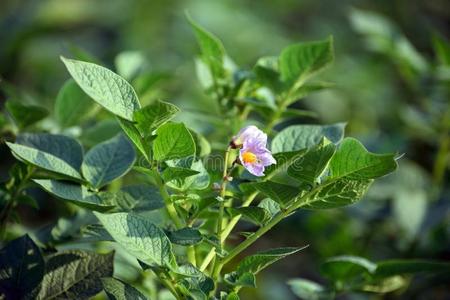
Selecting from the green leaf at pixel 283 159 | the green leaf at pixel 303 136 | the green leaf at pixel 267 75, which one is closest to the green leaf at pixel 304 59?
the green leaf at pixel 267 75

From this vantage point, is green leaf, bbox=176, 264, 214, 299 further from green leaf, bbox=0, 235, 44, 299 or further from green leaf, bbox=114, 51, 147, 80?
Answer: green leaf, bbox=114, 51, 147, 80

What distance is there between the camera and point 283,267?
6.44 ft

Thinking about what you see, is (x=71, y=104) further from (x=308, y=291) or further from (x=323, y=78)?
(x=323, y=78)

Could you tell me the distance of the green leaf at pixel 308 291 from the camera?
2.99ft

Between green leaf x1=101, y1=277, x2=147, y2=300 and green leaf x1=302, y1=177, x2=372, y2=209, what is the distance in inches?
7.5

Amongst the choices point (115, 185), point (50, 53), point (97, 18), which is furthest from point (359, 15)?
point (97, 18)

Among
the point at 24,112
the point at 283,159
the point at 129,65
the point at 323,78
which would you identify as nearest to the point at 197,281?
the point at 283,159

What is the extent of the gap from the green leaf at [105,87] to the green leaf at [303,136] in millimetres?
178

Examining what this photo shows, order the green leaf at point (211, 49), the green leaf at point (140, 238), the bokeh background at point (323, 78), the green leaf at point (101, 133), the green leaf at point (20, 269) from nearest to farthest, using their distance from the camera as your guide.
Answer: the green leaf at point (140, 238), the green leaf at point (20, 269), the green leaf at point (211, 49), the green leaf at point (101, 133), the bokeh background at point (323, 78)

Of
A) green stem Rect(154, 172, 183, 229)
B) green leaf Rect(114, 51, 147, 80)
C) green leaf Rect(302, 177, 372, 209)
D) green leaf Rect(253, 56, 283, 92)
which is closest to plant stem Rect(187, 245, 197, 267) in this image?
green stem Rect(154, 172, 183, 229)

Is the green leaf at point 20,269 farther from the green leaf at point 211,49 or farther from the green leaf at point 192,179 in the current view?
the green leaf at point 211,49

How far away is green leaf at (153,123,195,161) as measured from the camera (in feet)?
2.17

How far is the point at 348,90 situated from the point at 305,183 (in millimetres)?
1710

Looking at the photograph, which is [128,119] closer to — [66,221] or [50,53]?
[66,221]
